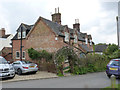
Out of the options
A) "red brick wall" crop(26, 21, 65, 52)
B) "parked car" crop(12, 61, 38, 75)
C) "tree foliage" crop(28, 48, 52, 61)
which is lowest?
"parked car" crop(12, 61, 38, 75)

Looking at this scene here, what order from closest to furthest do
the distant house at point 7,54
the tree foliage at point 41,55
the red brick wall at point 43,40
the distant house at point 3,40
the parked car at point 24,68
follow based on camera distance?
the parked car at point 24,68
the tree foliage at point 41,55
the red brick wall at point 43,40
the distant house at point 7,54
the distant house at point 3,40

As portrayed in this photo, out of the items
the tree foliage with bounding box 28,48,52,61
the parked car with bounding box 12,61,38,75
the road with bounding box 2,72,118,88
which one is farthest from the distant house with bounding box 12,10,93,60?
the road with bounding box 2,72,118,88

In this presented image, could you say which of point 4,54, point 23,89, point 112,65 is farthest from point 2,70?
point 4,54

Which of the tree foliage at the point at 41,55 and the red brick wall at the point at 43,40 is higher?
the red brick wall at the point at 43,40

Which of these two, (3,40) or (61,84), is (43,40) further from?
(3,40)

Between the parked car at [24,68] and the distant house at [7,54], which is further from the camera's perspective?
the distant house at [7,54]

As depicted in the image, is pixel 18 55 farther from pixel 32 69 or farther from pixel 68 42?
pixel 32 69

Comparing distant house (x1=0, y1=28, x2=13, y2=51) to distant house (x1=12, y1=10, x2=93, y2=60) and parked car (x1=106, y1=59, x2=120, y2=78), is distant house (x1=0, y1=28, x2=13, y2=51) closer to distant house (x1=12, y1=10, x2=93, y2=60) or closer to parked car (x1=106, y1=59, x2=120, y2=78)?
distant house (x1=12, y1=10, x2=93, y2=60)

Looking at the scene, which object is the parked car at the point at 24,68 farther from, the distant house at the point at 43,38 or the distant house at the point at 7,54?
the distant house at the point at 7,54

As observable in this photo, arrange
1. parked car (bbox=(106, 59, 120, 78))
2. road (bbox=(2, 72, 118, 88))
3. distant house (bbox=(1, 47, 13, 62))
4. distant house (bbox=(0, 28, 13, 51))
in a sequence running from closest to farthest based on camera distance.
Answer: road (bbox=(2, 72, 118, 88)) < parked car (bbox=(106, 59, 120, 78)) < distant house (bbox=(1, 47, 13, 62)) < distant house (bbox=(0, 28, 13, 51))

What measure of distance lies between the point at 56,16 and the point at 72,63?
50.0ft

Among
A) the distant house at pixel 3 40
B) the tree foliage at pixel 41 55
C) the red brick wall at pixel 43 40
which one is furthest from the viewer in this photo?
the distant house at pixel 3 40

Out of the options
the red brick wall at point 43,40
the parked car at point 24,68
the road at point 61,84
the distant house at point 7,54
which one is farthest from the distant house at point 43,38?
the road at point 61,84

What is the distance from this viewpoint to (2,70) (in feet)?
37.7
